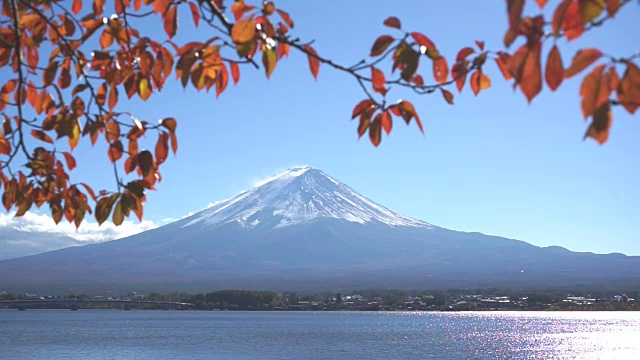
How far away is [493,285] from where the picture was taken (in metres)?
130

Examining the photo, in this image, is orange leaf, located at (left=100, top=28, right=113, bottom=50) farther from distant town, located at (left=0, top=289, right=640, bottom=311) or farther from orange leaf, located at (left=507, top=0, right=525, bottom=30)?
distant town, located at (left=0, top=289, right=640, bottom=311)

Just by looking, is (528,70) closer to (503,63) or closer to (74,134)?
(503,63)

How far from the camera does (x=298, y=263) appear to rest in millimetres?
175875

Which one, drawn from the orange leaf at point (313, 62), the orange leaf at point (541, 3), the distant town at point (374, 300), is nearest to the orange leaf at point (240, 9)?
the orange leaf at point (313, 62)

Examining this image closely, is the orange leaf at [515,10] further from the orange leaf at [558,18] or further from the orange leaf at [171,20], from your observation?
the orange leaf at [171,20]

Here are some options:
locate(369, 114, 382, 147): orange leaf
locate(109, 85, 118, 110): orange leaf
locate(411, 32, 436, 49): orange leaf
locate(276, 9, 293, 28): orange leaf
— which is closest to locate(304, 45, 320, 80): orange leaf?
locate(276, 9, 293, 28): orange leaf

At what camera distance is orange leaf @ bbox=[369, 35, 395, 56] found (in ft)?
7.02

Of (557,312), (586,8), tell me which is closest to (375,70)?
(586,8)

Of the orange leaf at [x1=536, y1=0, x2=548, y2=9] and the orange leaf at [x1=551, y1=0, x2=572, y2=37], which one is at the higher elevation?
the orange leaf at [x1=536, y1=0, x2=548, y2=9]

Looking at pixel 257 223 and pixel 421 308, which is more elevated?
pixel 257 223

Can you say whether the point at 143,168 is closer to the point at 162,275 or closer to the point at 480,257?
the point at 162,275

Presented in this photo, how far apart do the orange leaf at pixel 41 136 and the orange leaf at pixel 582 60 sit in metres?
2.25

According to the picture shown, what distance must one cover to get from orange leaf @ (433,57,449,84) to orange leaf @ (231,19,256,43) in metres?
0.64

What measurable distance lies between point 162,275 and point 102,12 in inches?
5985
